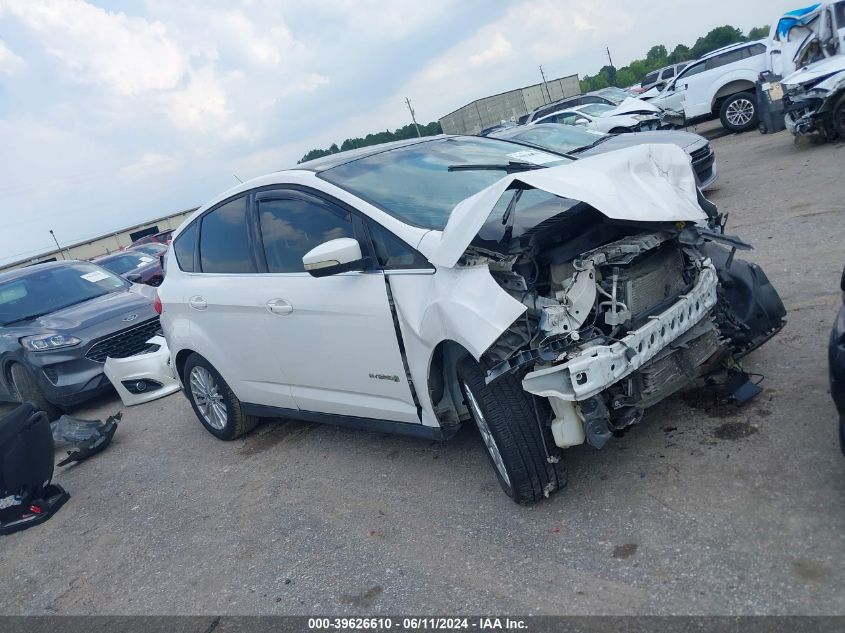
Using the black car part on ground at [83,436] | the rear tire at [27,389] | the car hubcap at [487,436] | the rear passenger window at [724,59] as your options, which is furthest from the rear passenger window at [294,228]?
the rear passenger window at [724,59]

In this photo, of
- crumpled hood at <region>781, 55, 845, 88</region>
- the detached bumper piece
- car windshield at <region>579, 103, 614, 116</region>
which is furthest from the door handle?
car windshield at <region>579, 103, 614, 116</region>

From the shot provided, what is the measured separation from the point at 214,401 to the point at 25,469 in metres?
1.38

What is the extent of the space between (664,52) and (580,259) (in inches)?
3547

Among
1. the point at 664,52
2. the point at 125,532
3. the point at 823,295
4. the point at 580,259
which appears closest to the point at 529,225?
the point at 580,259

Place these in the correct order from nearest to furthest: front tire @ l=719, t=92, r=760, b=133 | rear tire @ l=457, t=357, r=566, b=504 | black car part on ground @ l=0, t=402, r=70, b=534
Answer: rear tire @ l=457, t=357, r=566, b=504 < black car part on ground @ l=0, t=402, r=70, b=534 < front tire @ l=719, t=92, r=760, b=133

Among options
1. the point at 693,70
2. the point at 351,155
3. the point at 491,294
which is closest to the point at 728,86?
the point at 693,70

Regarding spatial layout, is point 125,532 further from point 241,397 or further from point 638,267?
point 638,267

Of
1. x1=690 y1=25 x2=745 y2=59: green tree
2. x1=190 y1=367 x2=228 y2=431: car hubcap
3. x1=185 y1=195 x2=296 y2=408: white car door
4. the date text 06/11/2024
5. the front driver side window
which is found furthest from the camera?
x1=690 y1=25 x2=745 y2=59: green tree

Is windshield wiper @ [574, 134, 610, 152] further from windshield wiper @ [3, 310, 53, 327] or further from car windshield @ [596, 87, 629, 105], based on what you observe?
car windshield @ [596, 87, 629, 105]

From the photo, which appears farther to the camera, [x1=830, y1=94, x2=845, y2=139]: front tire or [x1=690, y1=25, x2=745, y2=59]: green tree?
[x1=690, y1=25, x2=745, y2=59]: green tree

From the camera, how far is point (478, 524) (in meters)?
3.42

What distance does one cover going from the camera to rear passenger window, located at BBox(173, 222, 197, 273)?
17.3 ft

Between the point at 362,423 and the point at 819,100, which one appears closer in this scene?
the point at 362,423

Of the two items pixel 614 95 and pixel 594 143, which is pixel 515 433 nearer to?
pixel 594 143
